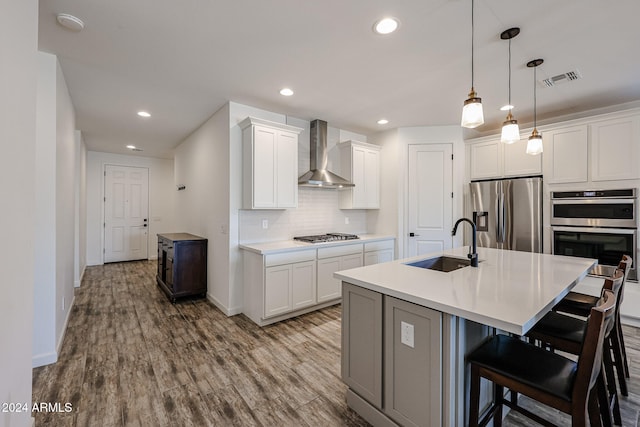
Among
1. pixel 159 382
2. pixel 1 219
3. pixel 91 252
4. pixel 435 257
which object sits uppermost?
pixel 1 219

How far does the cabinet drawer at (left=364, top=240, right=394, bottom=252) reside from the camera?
13.8ft

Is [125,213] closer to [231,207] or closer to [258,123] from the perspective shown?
[231,207]

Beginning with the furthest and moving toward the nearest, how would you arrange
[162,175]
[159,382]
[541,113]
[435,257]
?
1. [162,175]
2. [541,113]
3. [435,257]
4. [159,382]

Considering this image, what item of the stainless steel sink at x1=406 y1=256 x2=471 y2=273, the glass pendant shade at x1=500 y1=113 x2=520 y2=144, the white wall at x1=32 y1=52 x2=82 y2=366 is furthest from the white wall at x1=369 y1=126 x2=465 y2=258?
the white wall at x1=32 y1=52 x2=82 y2=366

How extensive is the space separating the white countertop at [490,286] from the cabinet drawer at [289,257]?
143 centimetres

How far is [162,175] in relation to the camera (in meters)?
7.31

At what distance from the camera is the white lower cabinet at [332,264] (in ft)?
12.0

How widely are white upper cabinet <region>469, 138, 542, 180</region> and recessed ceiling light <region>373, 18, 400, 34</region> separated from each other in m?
2.85

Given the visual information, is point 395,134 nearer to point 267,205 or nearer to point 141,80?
point 267,205

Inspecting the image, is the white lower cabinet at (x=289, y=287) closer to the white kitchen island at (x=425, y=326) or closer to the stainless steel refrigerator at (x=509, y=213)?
the white kitchen island at (x=425, y=326)

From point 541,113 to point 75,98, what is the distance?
617cm

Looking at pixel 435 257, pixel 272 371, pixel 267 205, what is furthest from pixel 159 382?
pixel 435 257

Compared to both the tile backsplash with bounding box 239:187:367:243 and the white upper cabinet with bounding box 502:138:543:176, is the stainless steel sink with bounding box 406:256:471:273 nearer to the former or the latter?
the tile backsplash with bounding box 239:187:367:243

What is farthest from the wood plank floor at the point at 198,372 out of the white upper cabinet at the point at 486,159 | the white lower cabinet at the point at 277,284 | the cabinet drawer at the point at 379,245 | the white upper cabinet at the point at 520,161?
the white upper cabinet at the point at 486,159
